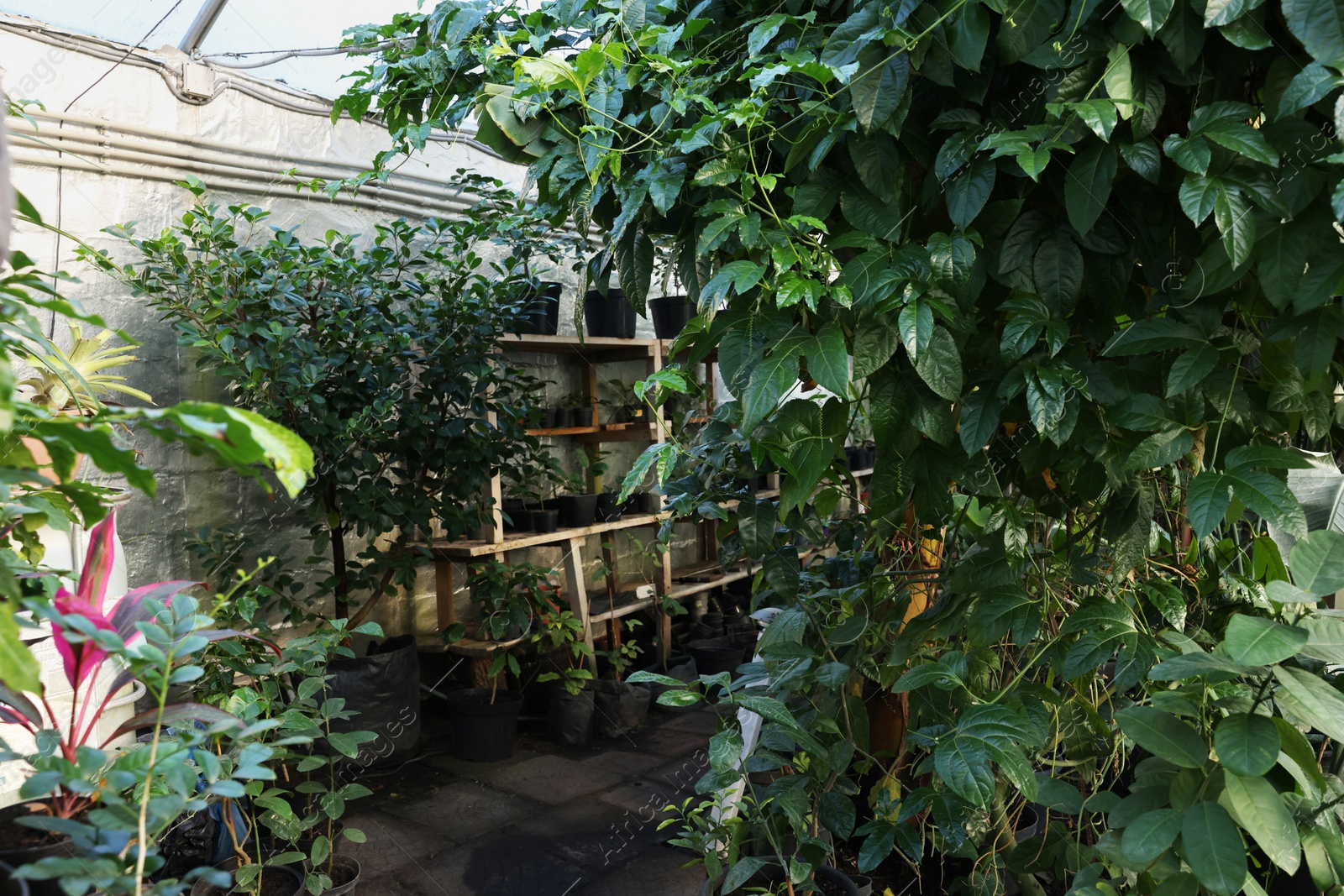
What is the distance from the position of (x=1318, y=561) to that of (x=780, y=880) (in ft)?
3.13

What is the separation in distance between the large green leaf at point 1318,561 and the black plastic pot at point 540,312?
279 centimetres

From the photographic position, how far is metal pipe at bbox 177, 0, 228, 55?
317 cm

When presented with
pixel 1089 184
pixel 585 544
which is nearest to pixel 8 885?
pixel 1089 184

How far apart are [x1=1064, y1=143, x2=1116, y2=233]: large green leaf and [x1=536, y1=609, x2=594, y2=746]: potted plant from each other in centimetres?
285

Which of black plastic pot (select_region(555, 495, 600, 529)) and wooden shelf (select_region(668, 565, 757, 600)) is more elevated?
black plastic pot (select_region(555, 495, 600, 529))

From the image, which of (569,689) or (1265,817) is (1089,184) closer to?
(1265,817)

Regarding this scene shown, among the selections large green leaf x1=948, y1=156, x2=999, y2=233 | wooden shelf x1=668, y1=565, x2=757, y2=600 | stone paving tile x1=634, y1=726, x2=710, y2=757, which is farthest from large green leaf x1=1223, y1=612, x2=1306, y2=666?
wooden shelf x1=668, y1=565, x2=757, y2=600

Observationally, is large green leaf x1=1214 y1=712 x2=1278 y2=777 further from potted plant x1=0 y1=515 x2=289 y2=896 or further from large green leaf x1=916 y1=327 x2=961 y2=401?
potted plant x1=0 y1=515 x2=289 y2=896

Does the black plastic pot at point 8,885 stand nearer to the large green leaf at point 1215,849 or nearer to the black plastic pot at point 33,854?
the black plastic pot at point 33,854

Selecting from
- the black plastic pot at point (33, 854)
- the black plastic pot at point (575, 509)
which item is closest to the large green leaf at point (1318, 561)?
the black plastic pot at point (33, 854)

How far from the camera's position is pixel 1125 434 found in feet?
3.69

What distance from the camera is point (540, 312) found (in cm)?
377

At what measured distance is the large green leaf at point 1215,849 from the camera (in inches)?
33.9

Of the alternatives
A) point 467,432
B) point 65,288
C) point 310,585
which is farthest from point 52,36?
point 310,585
